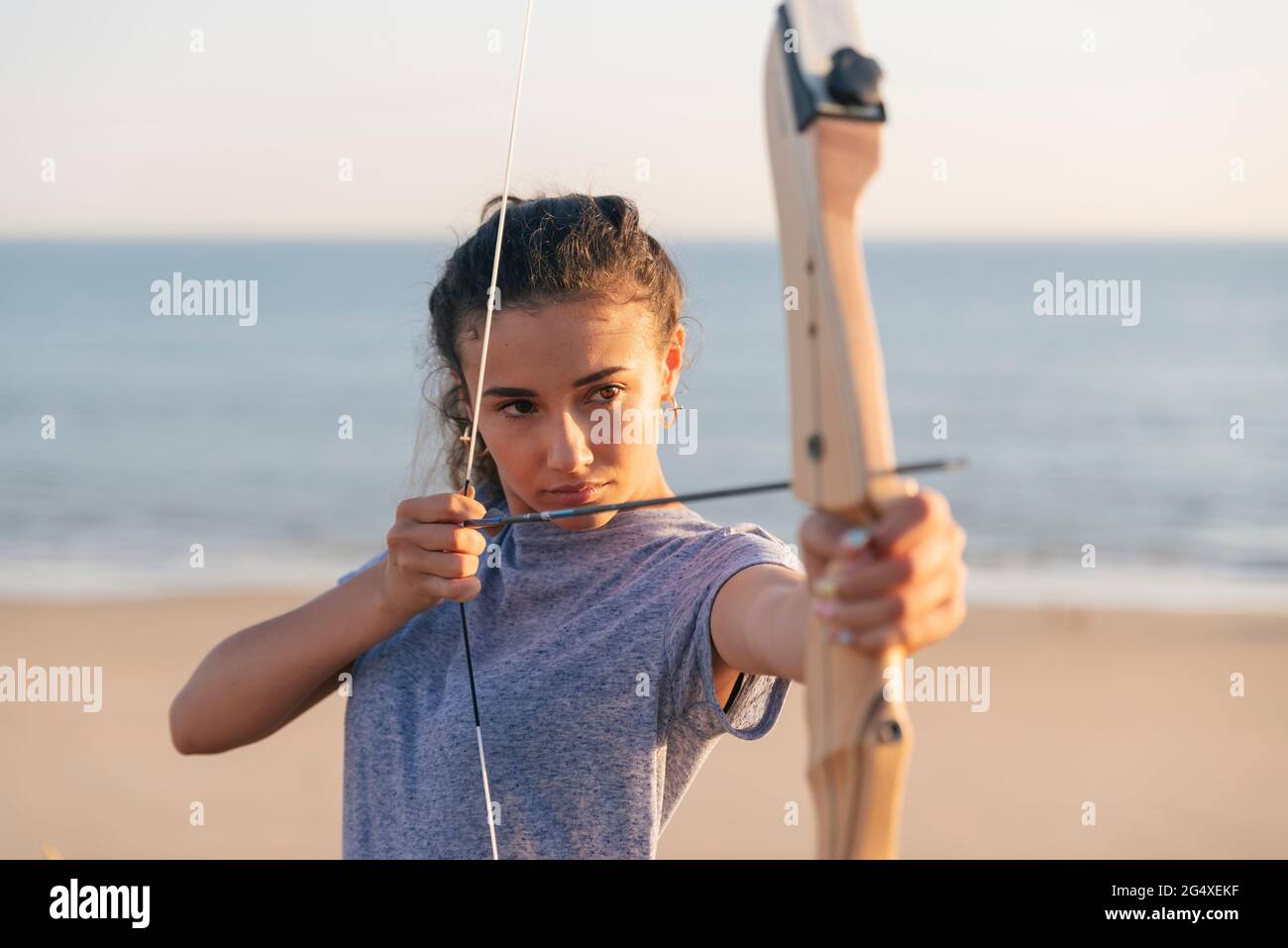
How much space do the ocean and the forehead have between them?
0.73 ft

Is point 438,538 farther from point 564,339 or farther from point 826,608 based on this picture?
point 826,608

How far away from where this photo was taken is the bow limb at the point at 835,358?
100 cm

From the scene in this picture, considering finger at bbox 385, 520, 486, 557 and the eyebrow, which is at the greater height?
the eyebrow

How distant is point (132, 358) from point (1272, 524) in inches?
398

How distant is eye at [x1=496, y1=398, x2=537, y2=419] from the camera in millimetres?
1650

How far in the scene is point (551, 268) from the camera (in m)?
1.71

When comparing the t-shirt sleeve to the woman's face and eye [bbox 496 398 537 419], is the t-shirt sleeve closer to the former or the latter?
the woman's face

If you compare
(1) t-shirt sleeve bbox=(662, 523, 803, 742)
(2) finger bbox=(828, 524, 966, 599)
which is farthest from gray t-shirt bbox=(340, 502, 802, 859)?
(2) finger bbox=(828, 524, 966, 599)

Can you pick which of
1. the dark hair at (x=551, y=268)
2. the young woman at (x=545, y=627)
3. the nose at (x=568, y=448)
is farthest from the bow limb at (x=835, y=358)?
the dark hair at (x=551, y=268)

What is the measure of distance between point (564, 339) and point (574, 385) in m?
0.06

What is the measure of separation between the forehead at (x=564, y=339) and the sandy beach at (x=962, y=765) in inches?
103

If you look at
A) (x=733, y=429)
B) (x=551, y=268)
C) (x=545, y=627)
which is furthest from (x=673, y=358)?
(x=733, y=429)

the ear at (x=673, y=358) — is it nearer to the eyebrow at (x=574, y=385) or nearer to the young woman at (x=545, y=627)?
the young woman at (x=545, y=627)

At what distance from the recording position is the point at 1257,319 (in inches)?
528
